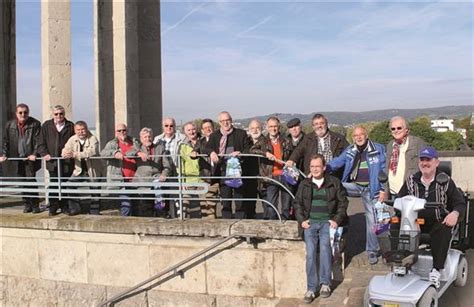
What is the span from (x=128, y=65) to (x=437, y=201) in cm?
880

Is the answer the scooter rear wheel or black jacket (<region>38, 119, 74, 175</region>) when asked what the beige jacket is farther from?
the scooter rear wheel

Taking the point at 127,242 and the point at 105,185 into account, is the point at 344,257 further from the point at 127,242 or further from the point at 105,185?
the point at 105,185

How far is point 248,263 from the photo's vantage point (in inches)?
264

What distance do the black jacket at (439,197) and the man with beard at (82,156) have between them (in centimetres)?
458

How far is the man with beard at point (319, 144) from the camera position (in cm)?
662

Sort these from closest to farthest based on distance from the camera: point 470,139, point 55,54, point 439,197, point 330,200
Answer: point 439,197, point 330,200, point 55,54, point 470,139

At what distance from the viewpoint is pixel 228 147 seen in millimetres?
7230

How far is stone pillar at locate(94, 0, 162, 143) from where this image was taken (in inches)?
481

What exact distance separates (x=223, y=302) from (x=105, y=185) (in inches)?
92.6

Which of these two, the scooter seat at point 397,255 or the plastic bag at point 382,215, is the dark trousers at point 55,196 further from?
the scooter seat at point 397,255

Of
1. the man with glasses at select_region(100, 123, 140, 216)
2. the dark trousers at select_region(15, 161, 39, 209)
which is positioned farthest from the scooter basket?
the dark trousers at select_region(15, 161, 39, 209)

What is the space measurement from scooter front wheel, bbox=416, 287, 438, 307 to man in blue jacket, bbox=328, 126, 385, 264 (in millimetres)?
1674

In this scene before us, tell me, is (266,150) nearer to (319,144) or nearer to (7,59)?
(319,144)

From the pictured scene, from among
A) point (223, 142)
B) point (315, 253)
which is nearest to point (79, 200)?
point (223, 142)
